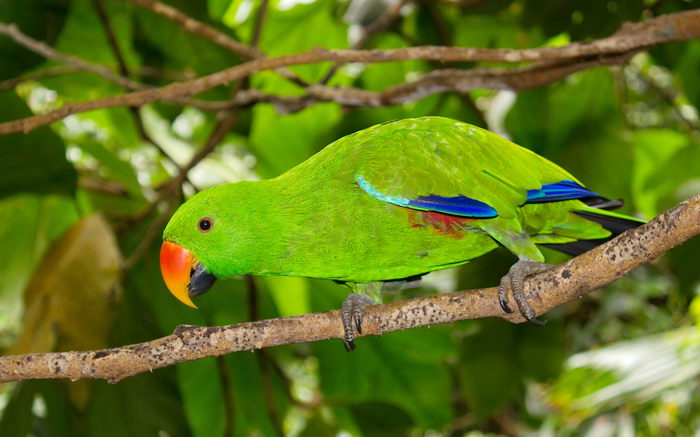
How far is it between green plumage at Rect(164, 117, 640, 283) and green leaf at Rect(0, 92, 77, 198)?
122cm

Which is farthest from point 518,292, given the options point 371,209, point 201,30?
point 201,30

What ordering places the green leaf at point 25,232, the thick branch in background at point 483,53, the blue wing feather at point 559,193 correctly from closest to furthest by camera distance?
1. the blue wing feather at point 559,193
2. the thick branch in background at point 483,53
3. the green leaf at point 25,232

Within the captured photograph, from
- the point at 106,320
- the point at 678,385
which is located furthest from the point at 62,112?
the point at 678,385

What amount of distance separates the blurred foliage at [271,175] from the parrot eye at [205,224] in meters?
1.01

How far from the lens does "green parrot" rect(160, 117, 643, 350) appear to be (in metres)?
1.58

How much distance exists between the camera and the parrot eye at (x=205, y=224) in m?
1.63

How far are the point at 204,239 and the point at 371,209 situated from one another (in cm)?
40

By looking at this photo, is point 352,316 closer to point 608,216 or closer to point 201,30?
point 608,216

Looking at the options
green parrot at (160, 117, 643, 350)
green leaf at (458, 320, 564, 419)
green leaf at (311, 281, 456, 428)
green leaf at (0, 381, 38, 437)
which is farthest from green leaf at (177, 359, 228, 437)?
green parrot at (160, 117, 643, 350)

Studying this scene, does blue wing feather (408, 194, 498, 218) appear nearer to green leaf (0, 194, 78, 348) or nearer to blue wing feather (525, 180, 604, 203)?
blue wing feather (525, 180, 604, 203)

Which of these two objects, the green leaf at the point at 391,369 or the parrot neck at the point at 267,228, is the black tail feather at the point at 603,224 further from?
the green leaf at the point at 391,369

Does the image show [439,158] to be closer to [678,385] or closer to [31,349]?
[31,349]

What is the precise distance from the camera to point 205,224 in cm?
163


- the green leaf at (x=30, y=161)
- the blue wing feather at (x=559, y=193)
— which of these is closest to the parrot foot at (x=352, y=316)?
the blue wing feather at (x=559, y=193)
